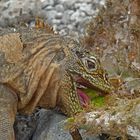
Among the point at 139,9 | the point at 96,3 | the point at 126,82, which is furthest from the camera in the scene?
the point at 96,3

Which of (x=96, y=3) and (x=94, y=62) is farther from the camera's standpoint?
(x=96, y=3)

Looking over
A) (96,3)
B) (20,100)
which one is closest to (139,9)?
(20,100)

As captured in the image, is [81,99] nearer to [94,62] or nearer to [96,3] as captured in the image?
[94,62]

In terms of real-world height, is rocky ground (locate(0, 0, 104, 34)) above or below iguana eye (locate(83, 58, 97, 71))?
below

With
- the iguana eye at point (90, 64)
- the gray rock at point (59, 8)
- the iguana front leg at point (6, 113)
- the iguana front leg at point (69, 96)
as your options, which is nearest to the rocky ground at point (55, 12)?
the gray rock at point (59, 8)

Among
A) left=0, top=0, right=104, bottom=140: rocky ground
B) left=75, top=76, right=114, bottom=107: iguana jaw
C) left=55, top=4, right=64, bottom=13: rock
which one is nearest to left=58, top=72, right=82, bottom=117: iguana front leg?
left=75, top=76, right=114, bottom=107: iguana jaw

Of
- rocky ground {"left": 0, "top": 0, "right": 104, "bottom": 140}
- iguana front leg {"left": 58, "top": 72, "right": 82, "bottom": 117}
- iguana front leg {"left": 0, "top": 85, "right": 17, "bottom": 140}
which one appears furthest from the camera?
rocky ground {"left": 0, "top": 0, "right": 104, "bottom": 140}

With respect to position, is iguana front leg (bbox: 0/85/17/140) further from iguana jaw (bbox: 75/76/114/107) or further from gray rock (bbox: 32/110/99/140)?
iguana jaw (bbox: 75/76/114/107)

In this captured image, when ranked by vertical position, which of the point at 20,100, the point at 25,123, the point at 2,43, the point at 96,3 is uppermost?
the point at 2,43
